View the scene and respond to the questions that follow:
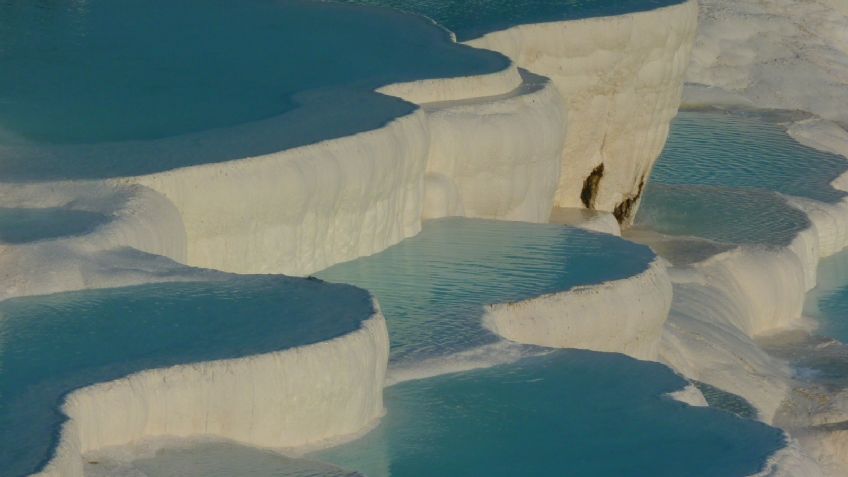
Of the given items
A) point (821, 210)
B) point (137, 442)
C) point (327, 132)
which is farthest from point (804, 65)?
point (137, 442)

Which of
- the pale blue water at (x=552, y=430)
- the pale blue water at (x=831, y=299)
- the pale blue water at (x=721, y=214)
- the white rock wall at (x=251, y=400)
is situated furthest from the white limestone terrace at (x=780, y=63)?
the white rock wall at (x=251, y=400)

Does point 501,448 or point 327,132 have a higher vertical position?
point 327,132

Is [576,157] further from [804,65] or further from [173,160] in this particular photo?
[804,65]

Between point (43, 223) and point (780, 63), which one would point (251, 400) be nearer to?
point (43, 223)

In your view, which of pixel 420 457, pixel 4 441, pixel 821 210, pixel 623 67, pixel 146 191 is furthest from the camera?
pixel 821 210

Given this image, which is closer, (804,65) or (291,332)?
(291,332)

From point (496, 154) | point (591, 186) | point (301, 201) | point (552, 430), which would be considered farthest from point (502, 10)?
point (552, 430)

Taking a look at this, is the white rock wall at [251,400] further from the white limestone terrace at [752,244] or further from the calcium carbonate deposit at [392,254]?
the white limestone terrace at [752,244]
